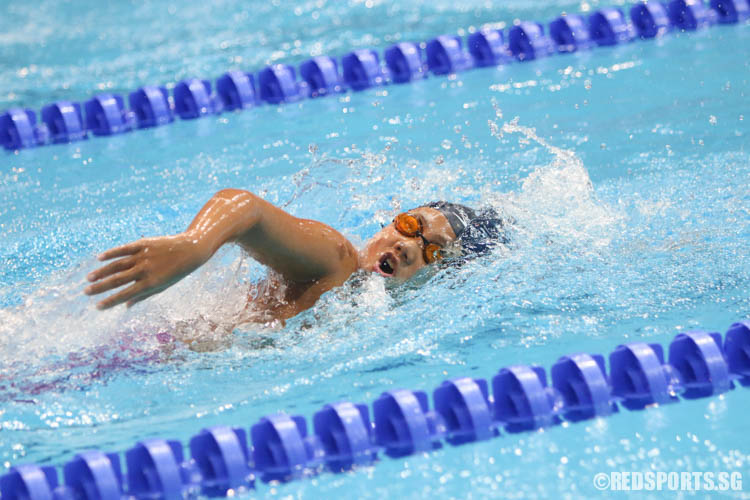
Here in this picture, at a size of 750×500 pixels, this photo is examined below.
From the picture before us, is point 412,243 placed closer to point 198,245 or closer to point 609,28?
point 198,245

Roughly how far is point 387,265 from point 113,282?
107 centimetres

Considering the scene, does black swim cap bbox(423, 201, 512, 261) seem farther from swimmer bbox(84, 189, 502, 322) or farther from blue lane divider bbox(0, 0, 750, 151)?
blue lane divider bbox(0, 0, 750, 151)

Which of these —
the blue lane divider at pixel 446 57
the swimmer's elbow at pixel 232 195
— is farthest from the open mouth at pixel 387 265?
the blue lane divider at pixel 446 57

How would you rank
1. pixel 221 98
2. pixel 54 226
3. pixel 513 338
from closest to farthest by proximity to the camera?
pixel 513 338
pixel 54 226
pixel 221 98

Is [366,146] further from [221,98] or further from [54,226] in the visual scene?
[54,226]

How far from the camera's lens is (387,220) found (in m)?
3.62

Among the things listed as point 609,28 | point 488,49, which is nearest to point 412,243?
point 488,49

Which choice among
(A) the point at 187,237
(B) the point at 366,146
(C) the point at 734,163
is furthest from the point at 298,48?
(A) the point at 187,237

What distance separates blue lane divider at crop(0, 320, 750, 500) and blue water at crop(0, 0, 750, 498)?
63mm

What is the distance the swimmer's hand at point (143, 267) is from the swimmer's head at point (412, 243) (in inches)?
33.3

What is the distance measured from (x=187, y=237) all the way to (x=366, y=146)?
7.89 feet

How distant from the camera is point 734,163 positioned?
3869mm

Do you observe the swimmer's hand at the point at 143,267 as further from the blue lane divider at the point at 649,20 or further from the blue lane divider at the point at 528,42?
the blue lane divider at the point at 649,20

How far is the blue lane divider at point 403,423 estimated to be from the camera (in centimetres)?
201
